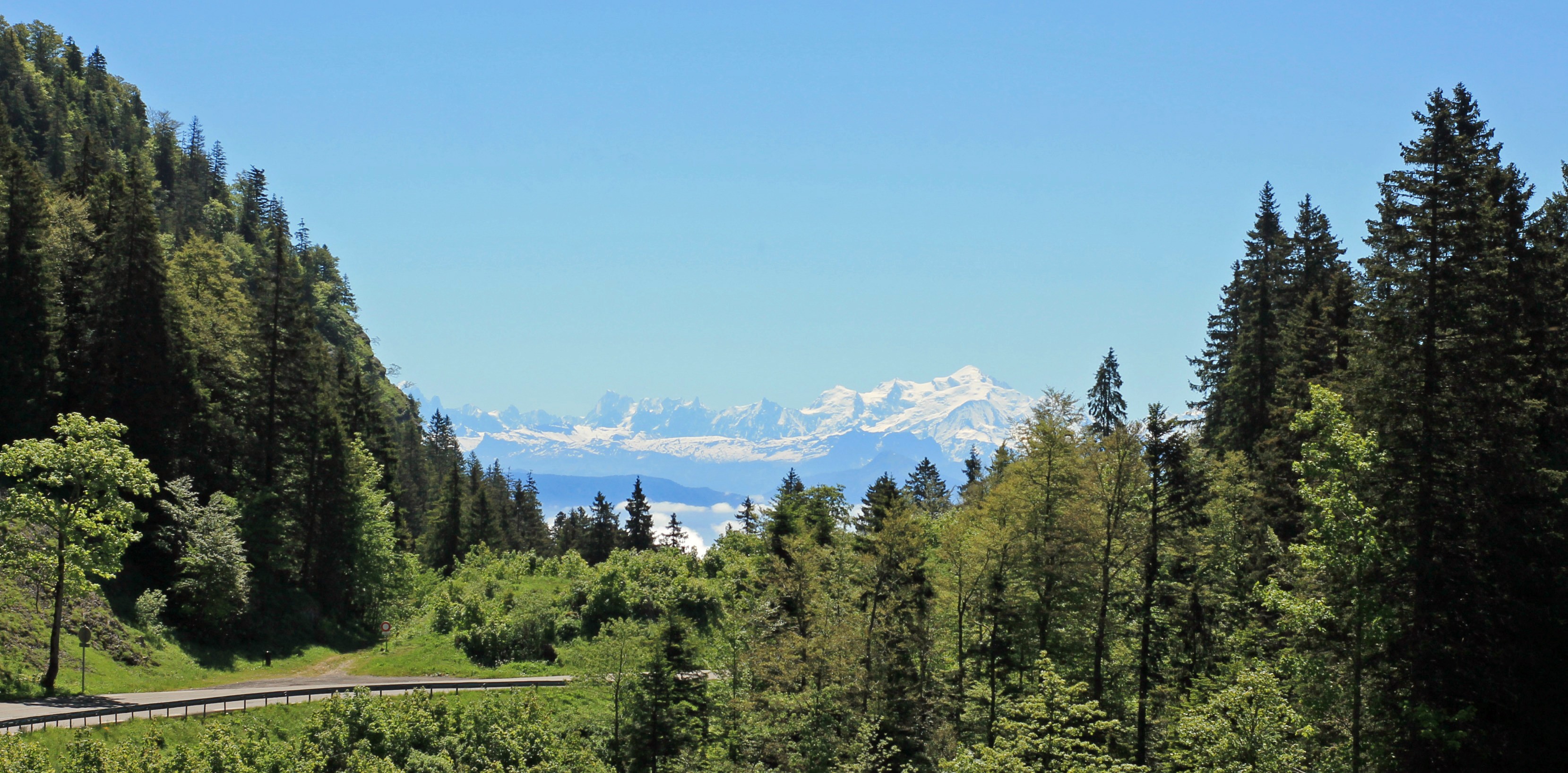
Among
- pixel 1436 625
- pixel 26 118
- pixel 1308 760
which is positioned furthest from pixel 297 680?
pixel 26 118

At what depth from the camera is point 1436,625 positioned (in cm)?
2292

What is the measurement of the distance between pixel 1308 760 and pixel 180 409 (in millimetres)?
57016

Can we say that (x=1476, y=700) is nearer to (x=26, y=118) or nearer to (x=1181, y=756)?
(x=1181, y=756)

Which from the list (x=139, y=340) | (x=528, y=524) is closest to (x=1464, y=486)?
(x=139, y=340)

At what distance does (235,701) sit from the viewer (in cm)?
3328

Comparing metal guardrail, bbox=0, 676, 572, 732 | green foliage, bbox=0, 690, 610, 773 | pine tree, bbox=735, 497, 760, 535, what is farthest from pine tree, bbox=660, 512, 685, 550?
green foliage, bbox=0, 690, 610, 773

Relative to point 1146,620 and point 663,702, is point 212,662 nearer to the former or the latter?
point 663,702

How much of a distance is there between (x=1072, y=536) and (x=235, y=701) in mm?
32676

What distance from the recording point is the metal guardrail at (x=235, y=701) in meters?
27.2

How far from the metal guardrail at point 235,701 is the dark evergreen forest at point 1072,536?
5.43 m

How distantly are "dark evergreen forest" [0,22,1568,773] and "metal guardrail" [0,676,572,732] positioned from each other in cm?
543

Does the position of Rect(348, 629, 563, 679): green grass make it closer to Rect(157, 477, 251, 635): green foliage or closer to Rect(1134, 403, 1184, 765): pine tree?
Rect(157, 477, 251, 635): green foliage

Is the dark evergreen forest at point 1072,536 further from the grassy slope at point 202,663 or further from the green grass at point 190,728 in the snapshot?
the green grass at point 190,728

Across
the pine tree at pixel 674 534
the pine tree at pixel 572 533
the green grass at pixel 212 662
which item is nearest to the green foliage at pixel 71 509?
the green grass at pixel 212 662
